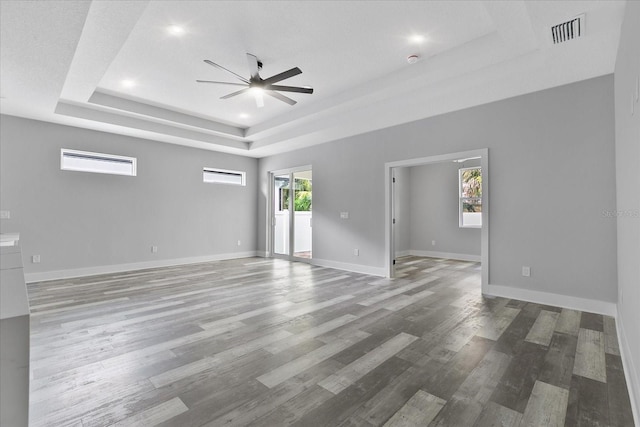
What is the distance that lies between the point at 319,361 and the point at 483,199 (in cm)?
332

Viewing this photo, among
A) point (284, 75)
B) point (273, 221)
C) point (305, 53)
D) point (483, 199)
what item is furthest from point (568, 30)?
point (273, 221)

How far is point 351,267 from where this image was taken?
6.12 meters

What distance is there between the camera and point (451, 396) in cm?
192

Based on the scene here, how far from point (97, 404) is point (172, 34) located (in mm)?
3347

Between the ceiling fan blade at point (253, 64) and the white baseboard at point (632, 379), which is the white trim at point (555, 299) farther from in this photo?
the ceiling fan blade at point (253, 64)

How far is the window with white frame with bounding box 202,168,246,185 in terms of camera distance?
7.45 metres

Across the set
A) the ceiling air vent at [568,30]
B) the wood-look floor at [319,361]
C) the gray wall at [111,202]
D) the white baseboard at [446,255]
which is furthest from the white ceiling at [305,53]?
the white baseboard at [446,255]

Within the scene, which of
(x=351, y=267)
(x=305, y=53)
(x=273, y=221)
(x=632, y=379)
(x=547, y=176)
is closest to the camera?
(x=632, y=379)

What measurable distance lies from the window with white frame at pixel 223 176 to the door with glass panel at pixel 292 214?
0.83 m

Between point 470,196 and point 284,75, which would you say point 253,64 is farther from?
point 470,196

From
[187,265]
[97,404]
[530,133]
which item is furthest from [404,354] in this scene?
[187,265]

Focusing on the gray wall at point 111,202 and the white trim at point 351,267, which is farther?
the white trim at point 351,267

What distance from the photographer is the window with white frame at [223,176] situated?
745cm

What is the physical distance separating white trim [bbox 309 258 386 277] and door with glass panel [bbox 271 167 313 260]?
2.14 feet
